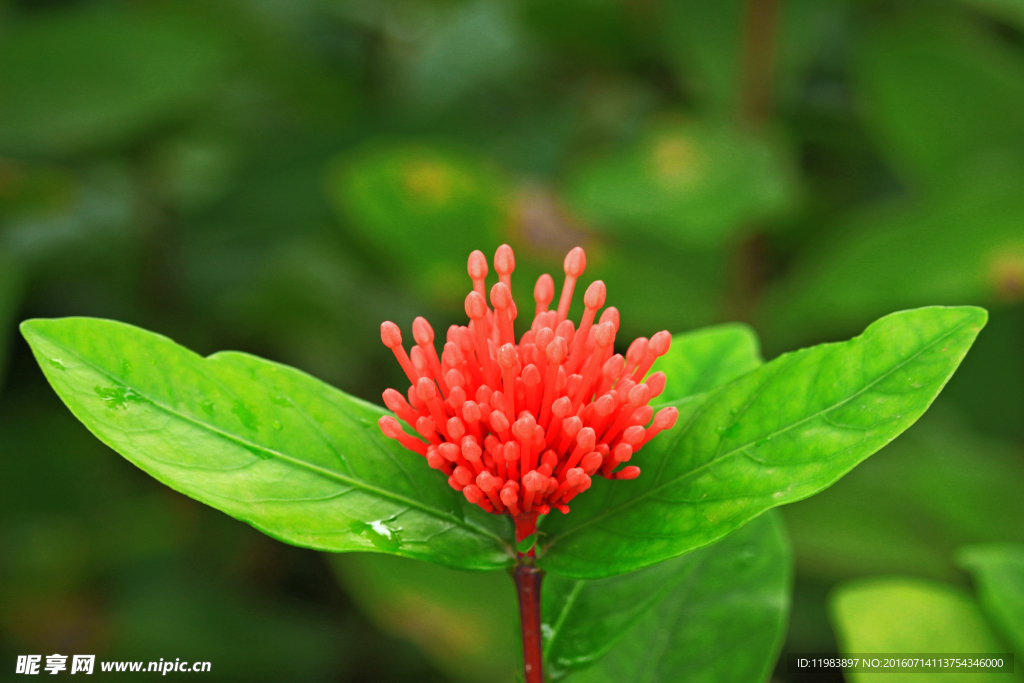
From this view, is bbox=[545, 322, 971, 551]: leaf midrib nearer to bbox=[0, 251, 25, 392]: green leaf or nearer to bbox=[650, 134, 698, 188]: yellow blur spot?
bbox=[650, 134, 698, 188]: yellow blur spot

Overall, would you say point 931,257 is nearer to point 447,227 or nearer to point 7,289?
point 447,227

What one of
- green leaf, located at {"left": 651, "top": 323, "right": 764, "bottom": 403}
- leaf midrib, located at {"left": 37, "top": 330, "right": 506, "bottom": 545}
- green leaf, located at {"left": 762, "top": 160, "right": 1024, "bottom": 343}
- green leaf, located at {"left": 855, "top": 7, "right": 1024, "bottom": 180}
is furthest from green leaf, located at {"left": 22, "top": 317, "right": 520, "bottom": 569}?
green leaf, located at {"left": 855, "top": 7, "right": 1024, "bottom": 180}

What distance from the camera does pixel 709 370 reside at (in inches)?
29.3

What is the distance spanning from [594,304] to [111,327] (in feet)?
1.09

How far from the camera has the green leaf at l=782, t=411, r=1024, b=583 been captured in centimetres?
141

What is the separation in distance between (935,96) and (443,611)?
1312mm

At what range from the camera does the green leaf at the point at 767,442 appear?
0.52 meters

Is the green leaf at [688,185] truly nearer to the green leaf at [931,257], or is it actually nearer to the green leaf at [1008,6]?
the green leaf at [931,257]

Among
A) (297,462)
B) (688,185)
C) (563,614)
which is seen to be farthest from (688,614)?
(688,185)

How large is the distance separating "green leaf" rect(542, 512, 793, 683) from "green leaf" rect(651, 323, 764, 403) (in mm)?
135

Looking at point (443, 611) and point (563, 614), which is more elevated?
point (443, 611)

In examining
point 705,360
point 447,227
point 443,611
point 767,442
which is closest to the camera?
point 767,442

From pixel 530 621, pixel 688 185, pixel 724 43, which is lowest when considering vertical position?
pixel 530 621

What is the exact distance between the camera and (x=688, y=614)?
2.45 ft
